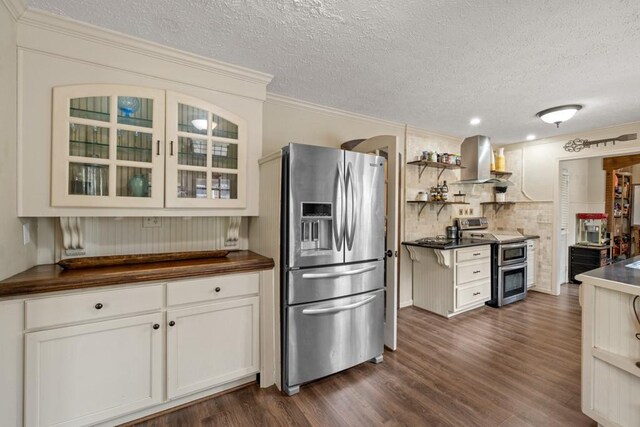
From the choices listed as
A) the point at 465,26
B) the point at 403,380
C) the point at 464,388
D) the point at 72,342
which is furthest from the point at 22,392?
the point at 465,26

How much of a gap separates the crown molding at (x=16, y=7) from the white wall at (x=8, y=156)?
0.07ft

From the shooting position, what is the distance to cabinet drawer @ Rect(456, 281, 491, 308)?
3.45 meters

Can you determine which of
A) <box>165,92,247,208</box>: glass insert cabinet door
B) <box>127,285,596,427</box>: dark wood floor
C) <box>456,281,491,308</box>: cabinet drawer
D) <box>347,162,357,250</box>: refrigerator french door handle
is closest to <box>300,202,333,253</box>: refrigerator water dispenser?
<box>347,162,357,250</box>: refrigerator french door handle

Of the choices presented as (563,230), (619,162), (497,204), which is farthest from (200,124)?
(619,162)

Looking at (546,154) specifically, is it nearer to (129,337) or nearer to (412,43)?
(412,43)

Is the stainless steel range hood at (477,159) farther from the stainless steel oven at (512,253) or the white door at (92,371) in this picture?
the white door at (92,371)

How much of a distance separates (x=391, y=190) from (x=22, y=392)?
8.85 feet

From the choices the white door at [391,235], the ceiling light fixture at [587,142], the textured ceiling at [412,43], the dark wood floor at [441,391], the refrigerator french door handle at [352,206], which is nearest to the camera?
the textured ceiling at [412,43]

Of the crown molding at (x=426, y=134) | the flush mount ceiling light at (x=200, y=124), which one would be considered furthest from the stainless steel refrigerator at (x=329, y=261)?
the crown molding at (x=426, y=134)

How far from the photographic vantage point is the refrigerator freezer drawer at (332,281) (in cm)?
202

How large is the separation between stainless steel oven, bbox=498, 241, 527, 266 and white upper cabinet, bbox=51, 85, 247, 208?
3.51m

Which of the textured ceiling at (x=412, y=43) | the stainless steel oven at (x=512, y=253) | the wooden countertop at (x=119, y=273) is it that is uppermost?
the textured ceiling at (x=412, y=43)

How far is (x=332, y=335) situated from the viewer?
2.15m

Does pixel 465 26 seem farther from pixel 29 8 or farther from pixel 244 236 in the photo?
pixel 29 8
